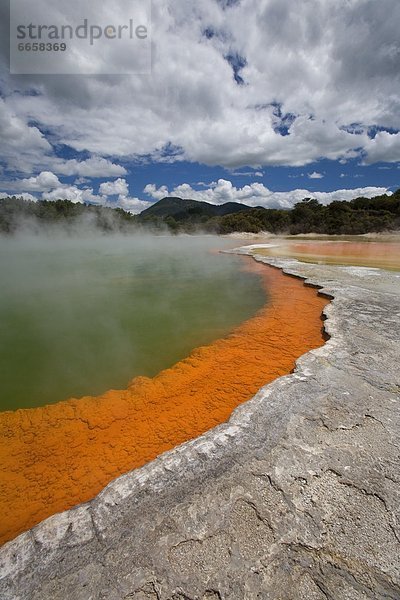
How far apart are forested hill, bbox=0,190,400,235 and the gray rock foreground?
1722 inches

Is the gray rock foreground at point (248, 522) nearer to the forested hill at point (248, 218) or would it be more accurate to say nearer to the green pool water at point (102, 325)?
the green pool water at point (102, 325)

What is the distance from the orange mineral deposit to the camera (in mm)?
2355

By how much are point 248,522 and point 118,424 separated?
1788mm

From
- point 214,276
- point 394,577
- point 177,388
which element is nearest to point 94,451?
point 177,388

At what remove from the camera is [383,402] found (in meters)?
2.76

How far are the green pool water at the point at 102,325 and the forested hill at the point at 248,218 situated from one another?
122 ft

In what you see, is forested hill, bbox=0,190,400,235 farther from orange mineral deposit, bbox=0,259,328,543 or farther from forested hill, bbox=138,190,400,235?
orange mineral deposit, bbox=0,259,328,543

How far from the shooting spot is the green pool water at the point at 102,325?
159 inches

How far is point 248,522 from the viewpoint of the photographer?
5.77ft

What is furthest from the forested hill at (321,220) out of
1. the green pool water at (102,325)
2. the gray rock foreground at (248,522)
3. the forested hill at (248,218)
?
the gray rock foreground at (248,522)

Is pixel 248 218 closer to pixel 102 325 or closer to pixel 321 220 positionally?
pixel 321 220

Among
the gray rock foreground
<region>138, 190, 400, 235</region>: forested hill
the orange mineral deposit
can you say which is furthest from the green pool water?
<region>138, 190, 400, 235</region>: forested hill

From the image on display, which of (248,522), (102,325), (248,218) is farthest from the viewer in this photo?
(248,218)

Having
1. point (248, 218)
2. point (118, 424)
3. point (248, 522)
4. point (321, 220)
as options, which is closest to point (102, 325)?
point (118, 424)
